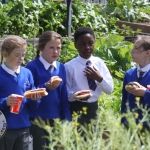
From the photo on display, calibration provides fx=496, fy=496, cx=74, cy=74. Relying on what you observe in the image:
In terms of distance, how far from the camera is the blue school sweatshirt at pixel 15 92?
408 cm

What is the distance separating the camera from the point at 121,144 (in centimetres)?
249

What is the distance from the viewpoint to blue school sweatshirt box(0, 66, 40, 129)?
4.08 meters

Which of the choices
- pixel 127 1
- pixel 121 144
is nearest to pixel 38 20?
pixel 127 1

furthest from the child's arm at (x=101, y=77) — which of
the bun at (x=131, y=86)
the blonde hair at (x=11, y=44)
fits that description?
the blonde hair at (x=11, y=44)

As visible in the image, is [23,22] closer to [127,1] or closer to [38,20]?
[38,20]

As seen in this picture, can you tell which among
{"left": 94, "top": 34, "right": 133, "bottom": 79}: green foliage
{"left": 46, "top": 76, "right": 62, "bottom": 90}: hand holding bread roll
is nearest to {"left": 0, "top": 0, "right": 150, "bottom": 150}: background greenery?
{"left": 94, "top": 34, "right": 133, "bottom": 79}: green foliage

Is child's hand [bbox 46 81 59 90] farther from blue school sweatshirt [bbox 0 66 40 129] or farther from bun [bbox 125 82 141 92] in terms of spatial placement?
bun [bbox 125 82 141 92]

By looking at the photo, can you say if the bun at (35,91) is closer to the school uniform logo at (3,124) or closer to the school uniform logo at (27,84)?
the school uniform logo at (27,84)

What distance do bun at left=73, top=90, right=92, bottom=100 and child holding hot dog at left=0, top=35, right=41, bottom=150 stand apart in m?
0.38

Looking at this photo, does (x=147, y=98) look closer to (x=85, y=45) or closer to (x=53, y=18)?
(x=85, y=45)

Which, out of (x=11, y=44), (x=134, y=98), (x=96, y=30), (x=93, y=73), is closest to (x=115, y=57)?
(x=93, y=73)

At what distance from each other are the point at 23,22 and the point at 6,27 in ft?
1.31

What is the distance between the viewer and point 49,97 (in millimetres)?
4395

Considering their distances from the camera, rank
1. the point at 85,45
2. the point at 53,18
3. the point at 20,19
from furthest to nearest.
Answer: the point at 53,18 < the point at 20,19 < the point at 85,45
